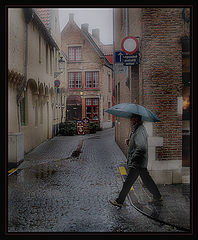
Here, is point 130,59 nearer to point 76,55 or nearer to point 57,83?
point 76,55

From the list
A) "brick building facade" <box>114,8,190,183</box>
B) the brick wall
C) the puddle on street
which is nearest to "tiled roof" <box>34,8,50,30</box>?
"brick building facade" <box>114,8,190,183</box>

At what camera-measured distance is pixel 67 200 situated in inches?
213

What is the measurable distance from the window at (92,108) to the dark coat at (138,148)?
6.25ft

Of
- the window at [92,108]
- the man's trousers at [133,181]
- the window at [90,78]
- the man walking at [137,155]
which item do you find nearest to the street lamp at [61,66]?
the window at [90,78]

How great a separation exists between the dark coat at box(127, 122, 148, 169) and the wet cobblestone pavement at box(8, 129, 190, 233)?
863 millimetres

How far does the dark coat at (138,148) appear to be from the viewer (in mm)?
4887

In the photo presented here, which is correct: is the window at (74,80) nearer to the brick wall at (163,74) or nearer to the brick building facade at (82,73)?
the brick building facade at (82,73)

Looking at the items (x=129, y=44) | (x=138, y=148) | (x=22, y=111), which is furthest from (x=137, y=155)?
(x=129, y=44)

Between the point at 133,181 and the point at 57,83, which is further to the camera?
the point at 57,83

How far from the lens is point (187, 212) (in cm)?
467

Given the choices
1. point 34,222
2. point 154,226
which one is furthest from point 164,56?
point 34,222

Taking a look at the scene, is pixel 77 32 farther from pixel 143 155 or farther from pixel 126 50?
pixel 143 155

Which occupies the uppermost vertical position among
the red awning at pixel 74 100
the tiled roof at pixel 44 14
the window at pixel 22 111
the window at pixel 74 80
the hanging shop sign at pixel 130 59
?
the tiled roof at pixel 44 14

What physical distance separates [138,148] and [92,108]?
107 inches
